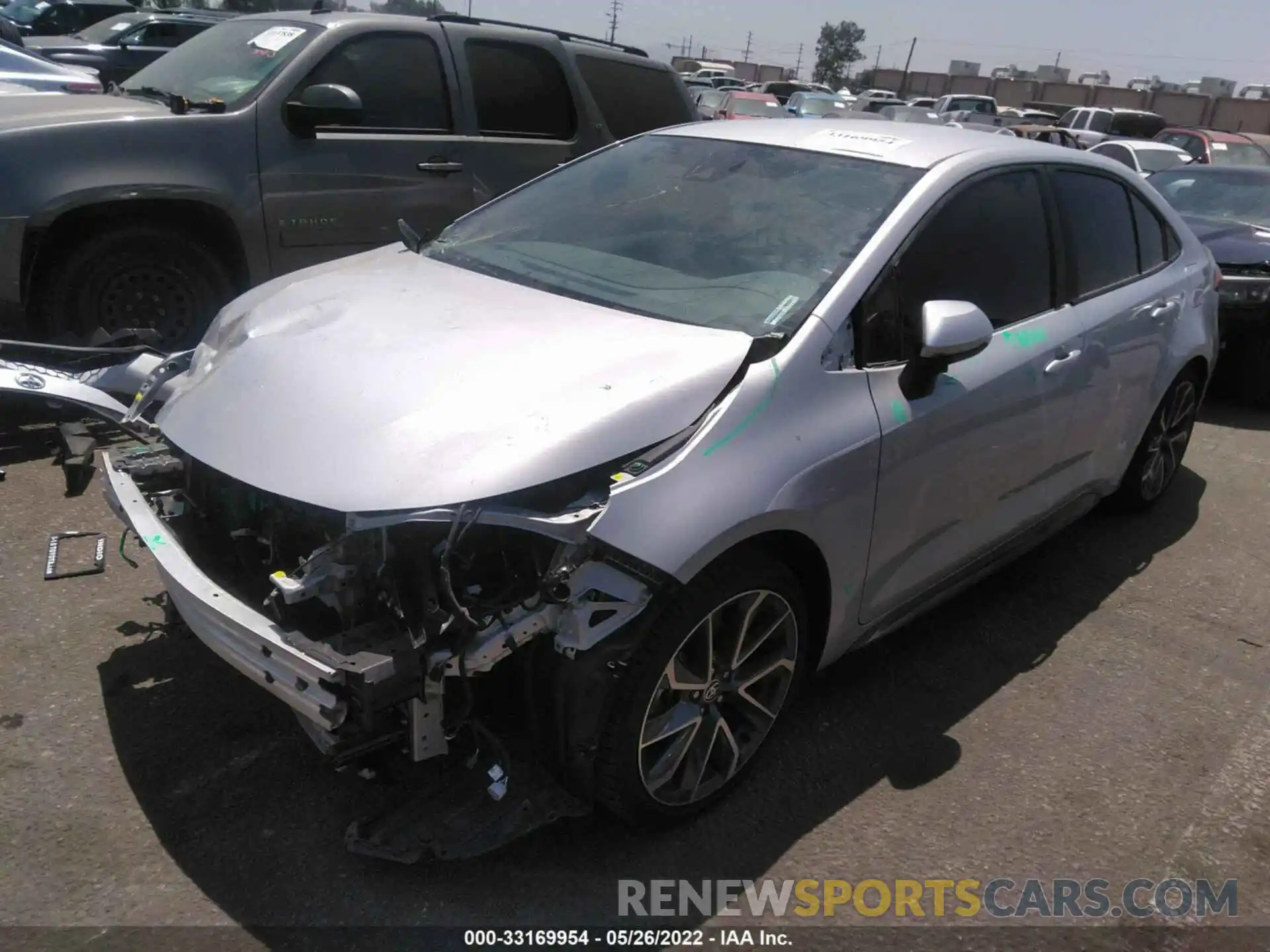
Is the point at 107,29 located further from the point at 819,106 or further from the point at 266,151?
the point at 819,106

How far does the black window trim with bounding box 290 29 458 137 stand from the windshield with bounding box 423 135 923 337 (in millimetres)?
2067

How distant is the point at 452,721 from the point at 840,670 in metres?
1.68

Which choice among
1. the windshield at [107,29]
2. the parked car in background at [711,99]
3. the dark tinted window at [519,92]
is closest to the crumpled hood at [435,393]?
the dark tinted window at [519,92]

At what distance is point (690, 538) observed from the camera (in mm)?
2363

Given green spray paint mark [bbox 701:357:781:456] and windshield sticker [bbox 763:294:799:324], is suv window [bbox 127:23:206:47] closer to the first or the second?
windshield sticker [bbox 763:294:799:324]

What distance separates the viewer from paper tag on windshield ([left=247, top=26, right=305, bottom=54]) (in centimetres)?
556

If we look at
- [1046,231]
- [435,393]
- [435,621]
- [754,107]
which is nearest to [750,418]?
[435,393]

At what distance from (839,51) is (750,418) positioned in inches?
3877

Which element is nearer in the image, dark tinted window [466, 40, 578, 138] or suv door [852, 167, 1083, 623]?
suv door [852, 167, 1083, 623]

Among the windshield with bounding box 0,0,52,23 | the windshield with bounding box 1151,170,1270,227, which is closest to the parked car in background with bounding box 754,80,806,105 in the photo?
the windshield with bounding box 0,0,52,23

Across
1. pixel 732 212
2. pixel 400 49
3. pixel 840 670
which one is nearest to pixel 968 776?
pixel 840 670

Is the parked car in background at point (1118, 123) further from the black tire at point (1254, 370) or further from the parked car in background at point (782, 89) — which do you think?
the black tire at point (1254, 370)

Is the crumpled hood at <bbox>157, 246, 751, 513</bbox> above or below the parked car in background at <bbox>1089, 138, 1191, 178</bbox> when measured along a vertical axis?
above

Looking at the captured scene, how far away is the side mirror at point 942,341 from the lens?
9.36 feet
